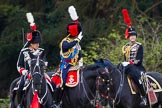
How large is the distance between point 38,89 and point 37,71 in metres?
0.40

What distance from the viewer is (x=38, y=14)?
33406 mm

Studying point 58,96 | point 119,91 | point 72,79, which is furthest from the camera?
point 119,91

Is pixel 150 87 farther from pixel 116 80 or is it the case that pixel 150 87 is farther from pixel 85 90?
pixel 85 90

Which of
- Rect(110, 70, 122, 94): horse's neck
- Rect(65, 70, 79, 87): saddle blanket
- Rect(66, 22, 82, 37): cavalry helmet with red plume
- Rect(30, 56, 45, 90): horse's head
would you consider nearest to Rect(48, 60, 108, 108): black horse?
Rect(65, 70, 79, 87): saddle blanket

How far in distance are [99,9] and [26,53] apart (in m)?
16.9

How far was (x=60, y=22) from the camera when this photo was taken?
3334 cm

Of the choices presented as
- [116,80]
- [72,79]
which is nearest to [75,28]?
[72,79]

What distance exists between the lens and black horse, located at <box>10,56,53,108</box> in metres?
14.2

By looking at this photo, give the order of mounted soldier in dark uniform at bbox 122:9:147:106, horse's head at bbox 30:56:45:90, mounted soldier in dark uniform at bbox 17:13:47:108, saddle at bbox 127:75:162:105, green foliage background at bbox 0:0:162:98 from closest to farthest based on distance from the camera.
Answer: horse's head at bbox 30:56:45:90 < mounted soldier in dark uniform at bbox 17:13:47:108 < mounted soldier in dark uniform at bbox 122:9:147:106 < saddle at bbox 127:75:162:105 < green foliage background at bbox 0:0:162:98

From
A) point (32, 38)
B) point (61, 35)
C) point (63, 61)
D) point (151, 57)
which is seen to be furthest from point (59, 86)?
point (61, 35)

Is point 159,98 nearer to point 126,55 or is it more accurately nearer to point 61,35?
point 126,55

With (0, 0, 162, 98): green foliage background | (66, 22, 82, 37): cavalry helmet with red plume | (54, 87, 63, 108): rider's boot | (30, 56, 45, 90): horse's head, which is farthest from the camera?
(0, 0, 162, 98): green foliage background

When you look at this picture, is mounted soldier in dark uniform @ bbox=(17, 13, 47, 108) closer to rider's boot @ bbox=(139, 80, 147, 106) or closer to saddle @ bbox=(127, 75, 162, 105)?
saddle @ bbox=(127, 75, 162, 105)

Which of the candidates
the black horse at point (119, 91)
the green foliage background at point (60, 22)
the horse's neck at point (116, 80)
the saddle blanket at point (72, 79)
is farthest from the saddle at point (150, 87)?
the green foliage background at point (60, 22)
